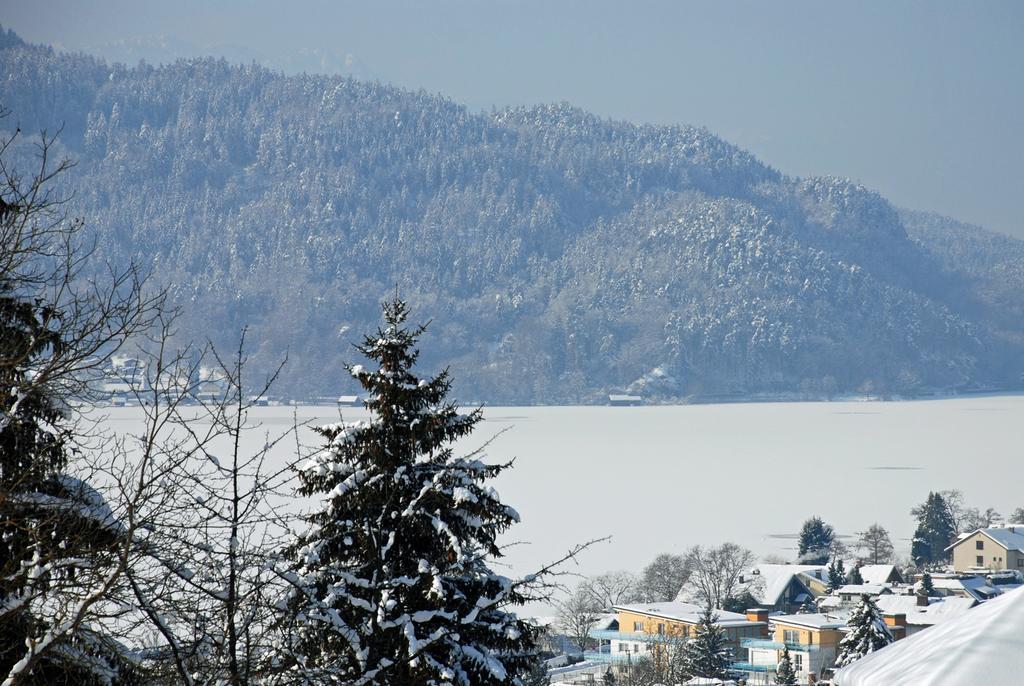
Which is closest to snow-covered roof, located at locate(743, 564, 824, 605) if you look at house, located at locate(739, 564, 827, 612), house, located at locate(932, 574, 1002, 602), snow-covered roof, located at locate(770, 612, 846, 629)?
house, located at locate(739, 564, 827, 612)

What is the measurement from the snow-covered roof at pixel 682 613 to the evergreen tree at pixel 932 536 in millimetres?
13029

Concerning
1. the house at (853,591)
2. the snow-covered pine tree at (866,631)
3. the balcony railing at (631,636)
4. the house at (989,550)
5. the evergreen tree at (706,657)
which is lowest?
the evergreen tree at (706,657)

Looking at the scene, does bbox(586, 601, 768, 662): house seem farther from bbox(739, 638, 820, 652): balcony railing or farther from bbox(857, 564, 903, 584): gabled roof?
bbox(857, 564, 903, 584): gabled roof

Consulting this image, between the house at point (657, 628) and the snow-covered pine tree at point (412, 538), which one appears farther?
the house at point (657, 628)

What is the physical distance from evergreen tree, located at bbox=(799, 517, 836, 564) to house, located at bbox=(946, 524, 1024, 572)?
5.21 m

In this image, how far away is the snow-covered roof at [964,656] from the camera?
3.22 meters

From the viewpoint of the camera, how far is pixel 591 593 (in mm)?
45469

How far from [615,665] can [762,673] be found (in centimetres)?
417

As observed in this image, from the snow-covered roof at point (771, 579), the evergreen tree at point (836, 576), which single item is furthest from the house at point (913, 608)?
the snow-covered roof at point (771, 579)

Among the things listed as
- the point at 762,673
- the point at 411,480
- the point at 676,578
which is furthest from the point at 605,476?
the point at 411,480

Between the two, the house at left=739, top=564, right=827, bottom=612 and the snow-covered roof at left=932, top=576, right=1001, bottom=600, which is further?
the house at left=739, top=564, right=827, bottom=612

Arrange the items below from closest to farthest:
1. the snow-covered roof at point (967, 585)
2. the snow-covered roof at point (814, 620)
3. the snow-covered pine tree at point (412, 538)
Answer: the snow-covered pine tree at point (412, 538), the snow-covered roof at point (814, 620), the snow-covered roof at point (967, 585)

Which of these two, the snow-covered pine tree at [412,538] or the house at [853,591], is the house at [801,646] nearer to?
the house at [853,591]

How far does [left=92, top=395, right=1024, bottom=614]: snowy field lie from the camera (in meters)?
59.6
